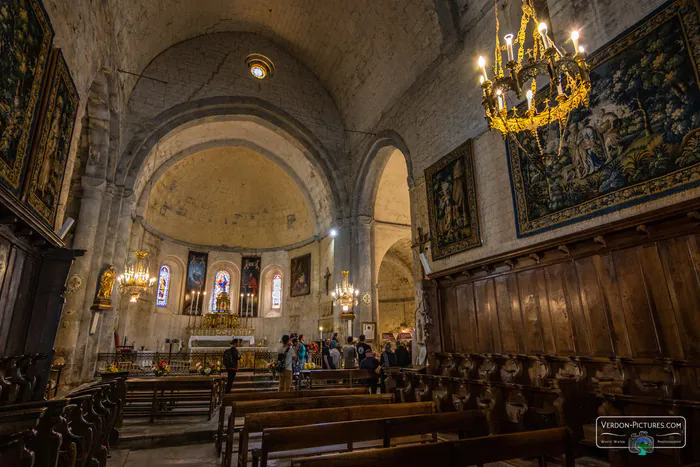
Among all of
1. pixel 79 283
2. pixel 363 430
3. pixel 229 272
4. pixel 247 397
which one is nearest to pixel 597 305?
pixel 363 430

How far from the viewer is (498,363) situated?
6375 mm

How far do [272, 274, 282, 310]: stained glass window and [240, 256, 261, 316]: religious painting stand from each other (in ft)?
2.63

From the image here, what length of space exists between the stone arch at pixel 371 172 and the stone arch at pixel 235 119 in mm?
709

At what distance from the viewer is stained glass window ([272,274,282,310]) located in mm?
19812

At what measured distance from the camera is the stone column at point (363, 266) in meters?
14.1

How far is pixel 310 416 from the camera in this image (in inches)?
146

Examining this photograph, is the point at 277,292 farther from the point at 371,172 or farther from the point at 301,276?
the point at 371,172

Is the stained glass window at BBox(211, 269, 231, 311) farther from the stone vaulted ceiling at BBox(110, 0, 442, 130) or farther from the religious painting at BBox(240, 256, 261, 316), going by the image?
the stone vaulted ceiling at BBox(110, 0, 442, 130)

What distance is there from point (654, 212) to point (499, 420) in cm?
341

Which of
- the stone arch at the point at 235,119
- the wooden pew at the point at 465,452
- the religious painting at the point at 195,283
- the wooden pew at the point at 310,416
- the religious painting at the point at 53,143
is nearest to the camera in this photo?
the wooden pew at the point at 465,452

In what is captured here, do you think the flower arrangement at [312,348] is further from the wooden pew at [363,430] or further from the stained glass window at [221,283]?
the wooden pew at [363,430]

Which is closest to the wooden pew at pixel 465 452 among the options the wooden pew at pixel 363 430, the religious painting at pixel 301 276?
the wooden pew at pixel 363 430

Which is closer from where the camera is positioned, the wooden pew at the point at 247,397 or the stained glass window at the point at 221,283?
the wooden pew at the point at 247,397

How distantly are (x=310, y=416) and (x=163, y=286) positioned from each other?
55.0ft
